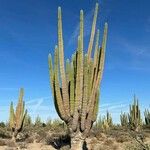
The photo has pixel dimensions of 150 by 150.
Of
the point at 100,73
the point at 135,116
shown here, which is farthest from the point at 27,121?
the point at 100,73

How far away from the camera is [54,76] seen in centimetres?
1201

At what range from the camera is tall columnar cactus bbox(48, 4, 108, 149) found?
11453mm

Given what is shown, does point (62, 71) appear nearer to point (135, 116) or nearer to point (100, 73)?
point (100, 73)

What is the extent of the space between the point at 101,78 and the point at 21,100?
8.10 metres

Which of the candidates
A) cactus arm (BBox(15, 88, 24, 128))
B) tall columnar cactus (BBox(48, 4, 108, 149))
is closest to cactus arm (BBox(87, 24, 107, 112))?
tall columnar cactus (BBox(48, 4, 108, 149))

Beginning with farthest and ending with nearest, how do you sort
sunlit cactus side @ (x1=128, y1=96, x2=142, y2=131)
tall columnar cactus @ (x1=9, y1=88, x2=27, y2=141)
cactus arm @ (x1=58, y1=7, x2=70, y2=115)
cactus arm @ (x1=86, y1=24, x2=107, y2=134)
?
sunlit cactus side @ (x1=128, y1=96, x2=142, y2=131), tall columnar cactus @ (x1=9, y1=88, x2=27, y2=141), cactus arm @ (x1=86, y1=24, x2=107, y2=134), cactus arm @ (x1=58, y1=7, x2=70, y2=115)

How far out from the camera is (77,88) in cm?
1136

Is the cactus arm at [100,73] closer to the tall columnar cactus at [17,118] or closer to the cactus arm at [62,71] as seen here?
the cactus arm at [62,71]

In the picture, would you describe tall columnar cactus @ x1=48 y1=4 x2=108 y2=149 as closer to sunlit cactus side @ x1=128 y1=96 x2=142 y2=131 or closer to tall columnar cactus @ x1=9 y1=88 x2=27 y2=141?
tall columnar cactus @ x1=9 y1=88 x2=27 y2=141

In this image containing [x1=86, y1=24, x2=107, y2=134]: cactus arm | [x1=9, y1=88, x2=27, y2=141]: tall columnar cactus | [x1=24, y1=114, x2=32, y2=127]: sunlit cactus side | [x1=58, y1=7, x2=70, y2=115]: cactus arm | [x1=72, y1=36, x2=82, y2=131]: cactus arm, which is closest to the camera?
[x1=72, y1=36, x2=82, y2=131]: cactus arm

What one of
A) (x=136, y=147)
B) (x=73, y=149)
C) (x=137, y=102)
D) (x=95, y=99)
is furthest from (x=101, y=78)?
(x=137, y=102)

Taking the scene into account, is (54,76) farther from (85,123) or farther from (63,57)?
(85,123)

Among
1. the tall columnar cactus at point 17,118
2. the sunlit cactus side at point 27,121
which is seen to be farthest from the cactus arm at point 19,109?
the sunlit cactus side at point 27,121

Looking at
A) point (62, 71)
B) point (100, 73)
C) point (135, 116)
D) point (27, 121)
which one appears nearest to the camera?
point (62, 71)
